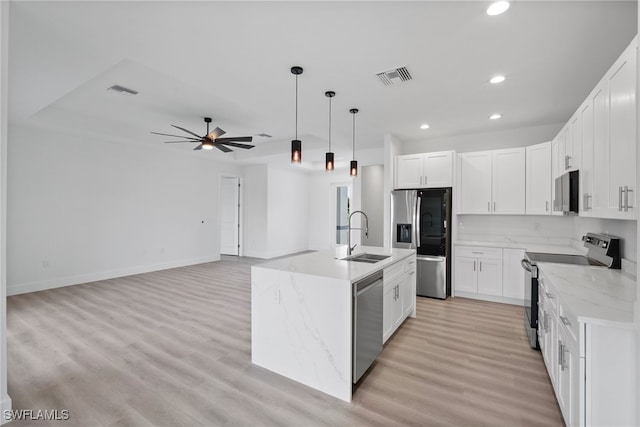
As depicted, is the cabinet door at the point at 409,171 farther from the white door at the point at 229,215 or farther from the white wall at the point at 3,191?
the white door at the point at 229,215

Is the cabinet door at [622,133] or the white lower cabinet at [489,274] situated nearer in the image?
the cabinet door at [622,133]

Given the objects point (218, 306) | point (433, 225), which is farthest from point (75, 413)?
point (433, 225)

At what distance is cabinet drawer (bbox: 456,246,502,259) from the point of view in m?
4.38

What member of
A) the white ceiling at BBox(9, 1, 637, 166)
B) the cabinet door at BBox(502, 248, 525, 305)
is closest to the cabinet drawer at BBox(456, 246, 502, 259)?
the cabinet door at BBox(502, 248, 525, 305)

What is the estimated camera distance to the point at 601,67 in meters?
2.79

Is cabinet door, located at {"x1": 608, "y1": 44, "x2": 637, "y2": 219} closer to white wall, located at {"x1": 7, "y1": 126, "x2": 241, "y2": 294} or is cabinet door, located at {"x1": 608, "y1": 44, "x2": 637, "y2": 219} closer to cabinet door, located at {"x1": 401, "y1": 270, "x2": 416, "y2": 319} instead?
cabinet door, located at {"x1": 401, "y1": 270, "x2": 416, "y2": 319}

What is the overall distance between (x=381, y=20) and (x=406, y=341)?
117 inches

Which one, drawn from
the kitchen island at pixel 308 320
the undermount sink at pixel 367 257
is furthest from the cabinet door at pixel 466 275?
the kitchen island at pixel 308 320

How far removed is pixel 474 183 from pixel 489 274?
1461 mm

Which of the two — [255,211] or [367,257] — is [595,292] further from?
[255,211]

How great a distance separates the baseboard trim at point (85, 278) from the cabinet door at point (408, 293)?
558 cm

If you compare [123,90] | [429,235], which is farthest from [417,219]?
[123,90]

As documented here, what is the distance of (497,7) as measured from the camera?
1.97 m

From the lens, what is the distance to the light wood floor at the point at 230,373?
1986mm
